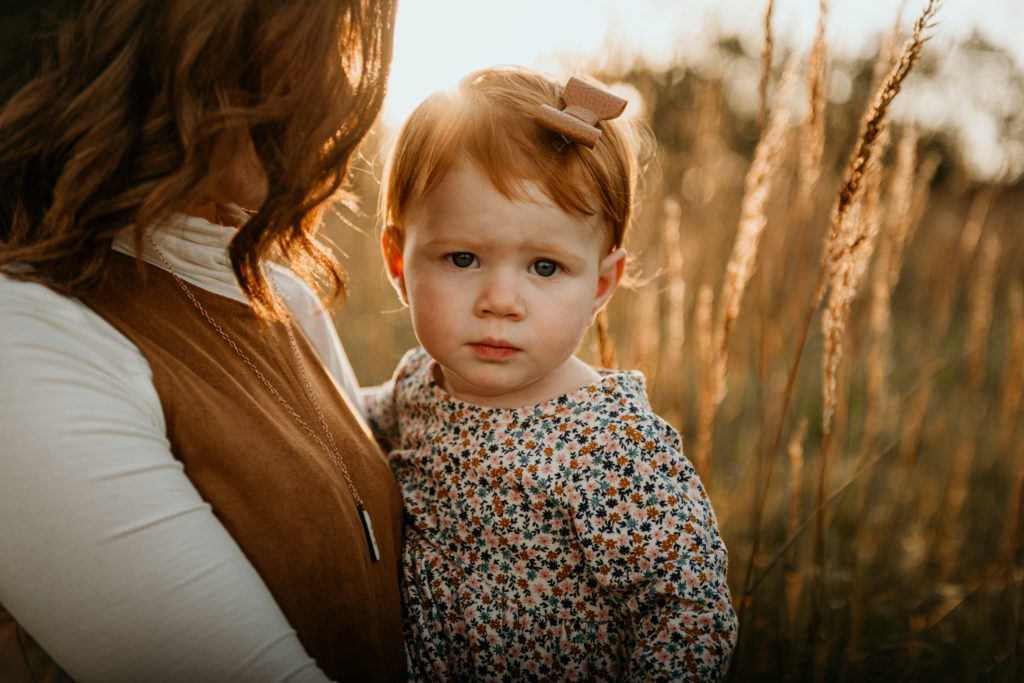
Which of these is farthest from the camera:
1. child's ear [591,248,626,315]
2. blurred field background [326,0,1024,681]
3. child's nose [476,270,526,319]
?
blurred field background [326,0,1024,681]

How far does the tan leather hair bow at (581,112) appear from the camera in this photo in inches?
43.4

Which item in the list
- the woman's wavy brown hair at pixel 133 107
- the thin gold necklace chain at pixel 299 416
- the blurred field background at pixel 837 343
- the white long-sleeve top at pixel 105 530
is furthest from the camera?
the blurred field background at pixel 837 343

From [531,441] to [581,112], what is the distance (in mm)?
554

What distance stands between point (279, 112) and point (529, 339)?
1.66ft

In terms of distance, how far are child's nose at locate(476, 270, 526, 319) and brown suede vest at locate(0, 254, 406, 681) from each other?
1.07ft

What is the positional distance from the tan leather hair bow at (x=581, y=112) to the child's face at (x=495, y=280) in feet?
0.36

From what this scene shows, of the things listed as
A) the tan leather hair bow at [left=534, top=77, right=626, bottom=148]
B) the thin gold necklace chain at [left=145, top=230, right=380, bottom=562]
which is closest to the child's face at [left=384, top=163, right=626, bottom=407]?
the tan leather hair bow at [left=534, top=77, right=626, bottom=148]

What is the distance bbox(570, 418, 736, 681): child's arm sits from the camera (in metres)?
1.01

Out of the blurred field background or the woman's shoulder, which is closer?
the woman's shoulder

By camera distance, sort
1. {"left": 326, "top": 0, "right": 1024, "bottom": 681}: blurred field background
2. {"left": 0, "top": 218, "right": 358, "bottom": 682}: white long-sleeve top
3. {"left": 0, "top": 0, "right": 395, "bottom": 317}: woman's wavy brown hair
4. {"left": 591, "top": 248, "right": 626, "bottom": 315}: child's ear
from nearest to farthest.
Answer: {"left": 0, "top": 218, "right": 358, "bottom": 682}: white long-sleeve top < {"left": 0, "top": 0, "right": 395, "bottom": 317}: woman's wavy brown hair < {"left": 591, "top": 248, "right": 626, "bottom": 315}: child's ear < {"left": 326, "top": 0, "right": 1024, "bottom": 681}: blurred field background

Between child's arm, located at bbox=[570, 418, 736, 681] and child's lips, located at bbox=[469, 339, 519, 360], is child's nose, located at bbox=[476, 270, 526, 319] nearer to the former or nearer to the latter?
child's lips, located at bbox=[469, 339, 519, 360]

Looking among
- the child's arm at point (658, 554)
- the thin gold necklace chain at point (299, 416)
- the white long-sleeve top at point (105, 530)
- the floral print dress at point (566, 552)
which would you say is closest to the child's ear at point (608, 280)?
the floral print dress at point (566, 552)

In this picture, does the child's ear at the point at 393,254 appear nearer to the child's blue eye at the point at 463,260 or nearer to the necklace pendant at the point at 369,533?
the child's blue eye at the point at 463,260

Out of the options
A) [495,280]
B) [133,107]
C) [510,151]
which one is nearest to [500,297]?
[495,280]
